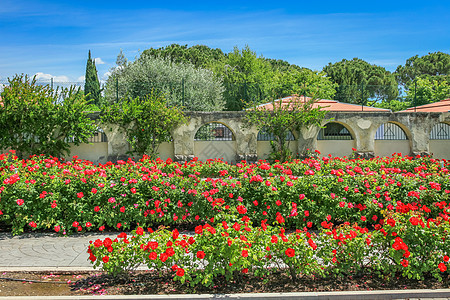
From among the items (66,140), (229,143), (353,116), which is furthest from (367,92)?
(66,140)

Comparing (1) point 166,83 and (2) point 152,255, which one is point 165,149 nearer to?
(1) point 166,83

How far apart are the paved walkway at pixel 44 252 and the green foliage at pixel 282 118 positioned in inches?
496

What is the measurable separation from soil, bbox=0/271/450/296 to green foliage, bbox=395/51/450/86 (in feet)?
159

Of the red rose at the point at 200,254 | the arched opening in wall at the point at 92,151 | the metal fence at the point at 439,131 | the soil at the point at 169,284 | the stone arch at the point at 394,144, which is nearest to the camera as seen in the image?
the red rose at the point at 200,254

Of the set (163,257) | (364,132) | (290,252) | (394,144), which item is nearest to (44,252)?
(163,257)

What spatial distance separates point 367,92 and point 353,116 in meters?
4.12

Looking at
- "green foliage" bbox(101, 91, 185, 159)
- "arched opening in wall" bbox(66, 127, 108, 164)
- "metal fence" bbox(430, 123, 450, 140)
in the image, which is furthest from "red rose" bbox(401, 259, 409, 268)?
"metal fence" bbox(430, 123, 450, 140)

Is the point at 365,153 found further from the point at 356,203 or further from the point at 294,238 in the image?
the point at 294,238

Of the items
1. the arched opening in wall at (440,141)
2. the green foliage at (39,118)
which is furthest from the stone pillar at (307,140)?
the green foliage at (39,118)

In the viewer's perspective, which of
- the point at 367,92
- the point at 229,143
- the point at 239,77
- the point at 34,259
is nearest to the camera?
the point at 34,259

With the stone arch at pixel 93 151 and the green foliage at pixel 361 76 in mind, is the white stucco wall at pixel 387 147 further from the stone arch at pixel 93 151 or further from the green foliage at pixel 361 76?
the stone arch at pixel 93 151

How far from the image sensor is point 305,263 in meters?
4.36

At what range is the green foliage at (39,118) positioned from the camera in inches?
615

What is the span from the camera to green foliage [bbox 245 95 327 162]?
60.1ft
